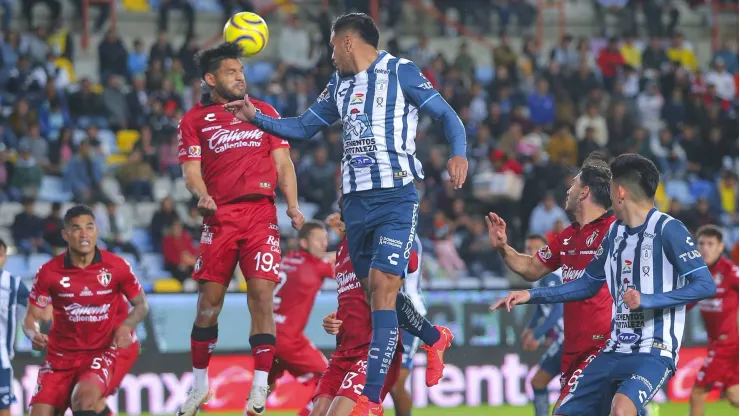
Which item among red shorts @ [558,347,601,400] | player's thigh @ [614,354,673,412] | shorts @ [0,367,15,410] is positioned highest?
player's thigh @ [614,354,673,412]

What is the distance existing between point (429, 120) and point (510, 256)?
1344 cm

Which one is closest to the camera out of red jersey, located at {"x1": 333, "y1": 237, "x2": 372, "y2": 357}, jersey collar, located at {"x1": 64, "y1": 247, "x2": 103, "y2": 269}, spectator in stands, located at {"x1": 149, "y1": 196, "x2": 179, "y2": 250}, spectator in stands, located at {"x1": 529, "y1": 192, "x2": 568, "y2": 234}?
red jersey, located at {"x1": 333, "y1": 237, "x2": 372, "y2": 357}

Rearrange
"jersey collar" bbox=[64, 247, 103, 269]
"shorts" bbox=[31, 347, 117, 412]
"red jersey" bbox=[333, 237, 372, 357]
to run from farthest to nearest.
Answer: "jersey collar" bbox=[64, 247, 103, 269] < "shorts" bbox=[31, 347, 117, 412] < "red jersey" bbox=[333, 237, 372, 357]

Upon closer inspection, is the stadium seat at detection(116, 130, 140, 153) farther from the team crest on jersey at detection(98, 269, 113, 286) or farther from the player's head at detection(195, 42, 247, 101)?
the player's head at detection(195, 42, 247, 101)

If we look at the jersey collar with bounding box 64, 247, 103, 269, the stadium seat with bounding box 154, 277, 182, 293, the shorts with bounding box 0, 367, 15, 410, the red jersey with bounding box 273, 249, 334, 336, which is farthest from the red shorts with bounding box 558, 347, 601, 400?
the stadium seat with bounding box 154, 277, 182, 293

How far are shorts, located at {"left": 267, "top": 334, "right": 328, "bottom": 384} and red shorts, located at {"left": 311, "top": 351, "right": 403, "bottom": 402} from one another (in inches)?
101

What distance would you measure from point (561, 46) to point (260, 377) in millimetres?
17503

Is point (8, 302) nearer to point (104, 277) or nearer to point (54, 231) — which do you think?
point (104, 277)

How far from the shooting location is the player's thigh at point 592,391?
7.24 metres

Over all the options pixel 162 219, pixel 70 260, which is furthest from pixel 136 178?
pixel 70 260

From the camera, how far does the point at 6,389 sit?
11.0m

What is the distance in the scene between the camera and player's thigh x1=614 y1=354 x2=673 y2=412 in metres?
6.93

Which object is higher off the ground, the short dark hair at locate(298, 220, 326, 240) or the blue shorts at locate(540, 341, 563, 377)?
the short dark hair at locate(298, 220, 326, 240)

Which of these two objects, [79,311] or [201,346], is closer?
[201,346]
